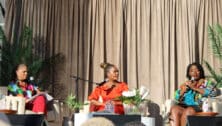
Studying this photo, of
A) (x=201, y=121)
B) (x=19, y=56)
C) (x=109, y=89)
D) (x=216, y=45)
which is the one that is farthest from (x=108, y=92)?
(x=201, y=121)

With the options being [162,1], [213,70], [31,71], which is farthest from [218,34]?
[31,71]

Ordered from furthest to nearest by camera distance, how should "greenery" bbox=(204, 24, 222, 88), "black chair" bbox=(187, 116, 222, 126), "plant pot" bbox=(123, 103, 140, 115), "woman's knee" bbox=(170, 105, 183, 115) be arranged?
"greenery" bbox=(204, 24, 222, 88)
"woman's knee" bbox=(170, 105, 183, 115)
"plant pot" bbox=(123, 103, 140, 115)
"black chair" bbox=(187, 116, 222, 126)

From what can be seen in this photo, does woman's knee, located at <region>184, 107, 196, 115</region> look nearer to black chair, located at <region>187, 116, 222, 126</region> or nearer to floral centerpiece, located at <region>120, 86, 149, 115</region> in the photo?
floral centerpiece, located at <region>120, 86, 149, 115</region>

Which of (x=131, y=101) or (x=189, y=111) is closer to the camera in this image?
(x=131, y=101)

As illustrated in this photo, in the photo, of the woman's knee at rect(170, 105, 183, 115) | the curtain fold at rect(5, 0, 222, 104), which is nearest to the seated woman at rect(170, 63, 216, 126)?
the woman's knee at rect(170, 105, 183, 115)

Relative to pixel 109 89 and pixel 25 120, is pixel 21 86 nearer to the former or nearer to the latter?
pixel 109 89

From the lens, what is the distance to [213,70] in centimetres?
610

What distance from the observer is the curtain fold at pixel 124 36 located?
639 centimetres

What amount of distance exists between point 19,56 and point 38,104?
4.17ft

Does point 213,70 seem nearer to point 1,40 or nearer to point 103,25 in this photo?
point 103,25

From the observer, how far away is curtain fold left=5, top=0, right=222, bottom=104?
6391mm

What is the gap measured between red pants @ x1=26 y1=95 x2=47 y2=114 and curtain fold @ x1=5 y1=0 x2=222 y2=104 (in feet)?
4.98

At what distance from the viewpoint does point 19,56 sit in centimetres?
606

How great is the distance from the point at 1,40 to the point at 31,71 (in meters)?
0.59
